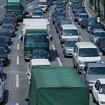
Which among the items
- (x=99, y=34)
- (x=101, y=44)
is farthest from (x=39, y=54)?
(x=99, y=34)

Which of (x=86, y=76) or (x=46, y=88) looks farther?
(x=86, y=76)

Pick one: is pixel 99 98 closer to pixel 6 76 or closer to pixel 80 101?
pixel 80 101

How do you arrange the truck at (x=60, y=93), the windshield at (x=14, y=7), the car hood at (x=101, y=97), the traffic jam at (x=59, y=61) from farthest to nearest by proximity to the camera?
the windshield at (x=14, y=7)
the car hood at (x=101, y=97)
the traffic jam at (x=59, y=61)
the truck at (x=60, y=93)

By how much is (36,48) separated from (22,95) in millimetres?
12588

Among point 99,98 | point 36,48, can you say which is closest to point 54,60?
point 36,48

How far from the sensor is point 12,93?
99.0 ft

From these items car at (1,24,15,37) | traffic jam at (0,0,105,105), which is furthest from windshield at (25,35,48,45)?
car at (1,24,15,37)

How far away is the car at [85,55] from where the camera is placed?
117 feet

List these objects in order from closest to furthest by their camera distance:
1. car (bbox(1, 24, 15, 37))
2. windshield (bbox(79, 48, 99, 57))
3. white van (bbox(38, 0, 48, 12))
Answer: windshield (bbox(79, 48, 99, 57))
car (bbox(1, 24, 15, 37))
white van (bbox(38, 0, 48, 12))

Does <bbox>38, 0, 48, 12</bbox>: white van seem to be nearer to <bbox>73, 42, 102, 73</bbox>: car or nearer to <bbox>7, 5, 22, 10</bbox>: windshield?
<bbox>7, 5, 22, 10</bbox>: windshield

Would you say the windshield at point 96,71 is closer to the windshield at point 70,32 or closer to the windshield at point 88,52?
the windshield at point 88,52

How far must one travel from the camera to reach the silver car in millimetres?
29064

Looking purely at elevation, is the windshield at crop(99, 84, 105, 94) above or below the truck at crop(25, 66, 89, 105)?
below

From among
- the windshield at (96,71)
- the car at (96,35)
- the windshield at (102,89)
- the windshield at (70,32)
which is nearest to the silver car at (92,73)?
the windshield at (96,71)
